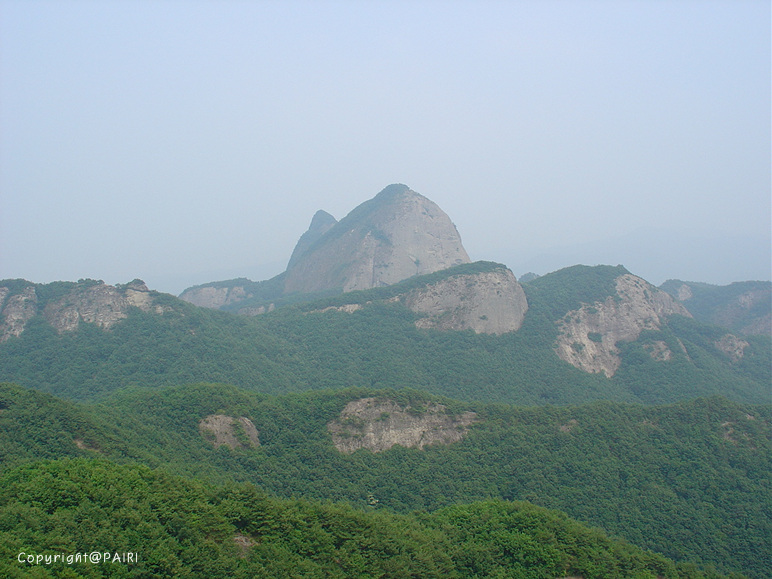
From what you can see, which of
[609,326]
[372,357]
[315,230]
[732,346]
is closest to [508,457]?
[372,357]

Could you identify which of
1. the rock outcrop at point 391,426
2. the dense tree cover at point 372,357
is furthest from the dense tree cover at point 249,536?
the dense tree cover at point 372,357

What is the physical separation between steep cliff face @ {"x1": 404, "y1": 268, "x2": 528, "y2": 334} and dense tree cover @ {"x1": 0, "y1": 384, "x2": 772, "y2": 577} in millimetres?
31660

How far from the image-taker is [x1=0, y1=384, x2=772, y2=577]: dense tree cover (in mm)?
32938

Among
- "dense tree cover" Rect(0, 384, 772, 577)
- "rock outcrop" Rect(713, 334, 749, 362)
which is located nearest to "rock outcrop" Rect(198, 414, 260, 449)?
"dense tree cover" Rect(0, 384, 772, 577)

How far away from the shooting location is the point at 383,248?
386ft

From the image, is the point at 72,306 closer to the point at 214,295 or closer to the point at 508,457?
the point at 508,457

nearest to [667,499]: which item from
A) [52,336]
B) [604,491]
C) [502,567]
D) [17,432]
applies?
[604,491]

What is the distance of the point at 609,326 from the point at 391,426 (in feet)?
157

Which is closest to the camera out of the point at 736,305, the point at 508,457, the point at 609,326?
the point at 508,457

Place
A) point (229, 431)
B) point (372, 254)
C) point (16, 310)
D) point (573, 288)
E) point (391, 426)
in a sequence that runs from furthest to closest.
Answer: point (372, 254), point (573, 288), point (16, 310), point (391, 426), point (229, 431)

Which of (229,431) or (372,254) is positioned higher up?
(372,254)

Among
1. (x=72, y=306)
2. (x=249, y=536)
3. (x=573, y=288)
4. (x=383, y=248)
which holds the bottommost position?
(x=249, y=536)

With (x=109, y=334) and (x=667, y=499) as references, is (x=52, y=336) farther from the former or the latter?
(x=667, y=499)

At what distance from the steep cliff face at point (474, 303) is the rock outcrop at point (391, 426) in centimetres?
3327
